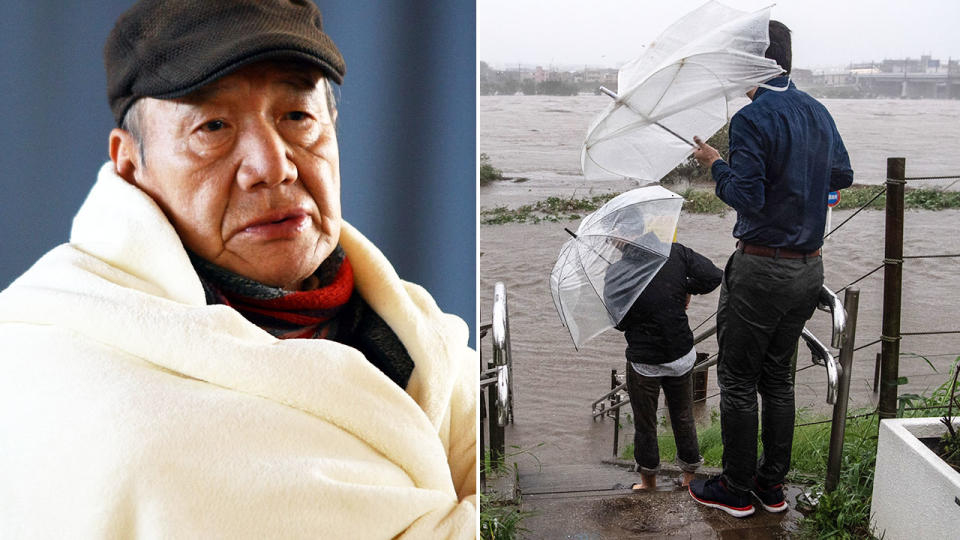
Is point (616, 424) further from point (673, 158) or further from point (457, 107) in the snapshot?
point (457, 107)

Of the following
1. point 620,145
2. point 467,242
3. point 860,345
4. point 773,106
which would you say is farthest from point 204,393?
point 860,345

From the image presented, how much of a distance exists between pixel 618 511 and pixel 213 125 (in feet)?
5.49

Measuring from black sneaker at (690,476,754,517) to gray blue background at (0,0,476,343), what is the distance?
3.77 ft

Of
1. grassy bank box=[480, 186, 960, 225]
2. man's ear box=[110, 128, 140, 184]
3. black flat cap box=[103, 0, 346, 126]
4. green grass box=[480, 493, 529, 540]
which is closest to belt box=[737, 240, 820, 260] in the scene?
grassy bank box=[480, 186, 960, 225]

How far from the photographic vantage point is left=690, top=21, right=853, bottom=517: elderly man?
2.01 m

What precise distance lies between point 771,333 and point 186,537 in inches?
62.5

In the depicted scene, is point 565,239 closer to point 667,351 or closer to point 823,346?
point 667,351

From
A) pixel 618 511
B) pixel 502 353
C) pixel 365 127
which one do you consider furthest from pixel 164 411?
pixel 618 511

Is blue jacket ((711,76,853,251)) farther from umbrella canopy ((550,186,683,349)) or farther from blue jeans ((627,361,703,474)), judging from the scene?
blue jeans ((627,361,703,474))

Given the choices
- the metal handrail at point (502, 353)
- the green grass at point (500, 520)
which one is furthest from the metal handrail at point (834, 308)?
the green grass at point (500, 520)

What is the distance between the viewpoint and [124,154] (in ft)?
3.52

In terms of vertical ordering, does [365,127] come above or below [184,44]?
below

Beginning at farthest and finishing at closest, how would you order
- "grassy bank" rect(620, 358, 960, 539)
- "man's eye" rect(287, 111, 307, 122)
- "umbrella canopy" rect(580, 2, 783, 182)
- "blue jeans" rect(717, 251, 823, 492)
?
"grassy bank" rect(620, 358, 960, 539) < "blue jeans" rect(717, 251, 823, 492) < "umbrella canopy" rect(580, 2, 783, 182) < "man's eye" rect(287, 111, 307, 122)

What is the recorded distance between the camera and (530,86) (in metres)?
2.17
